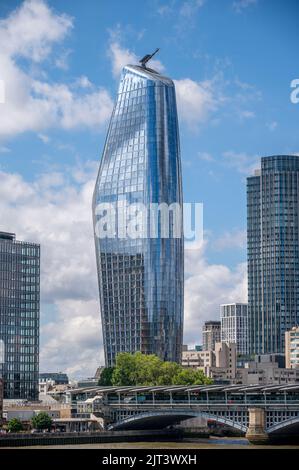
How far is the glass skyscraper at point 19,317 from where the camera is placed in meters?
107

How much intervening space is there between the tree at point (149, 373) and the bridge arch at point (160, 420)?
13.4 metres

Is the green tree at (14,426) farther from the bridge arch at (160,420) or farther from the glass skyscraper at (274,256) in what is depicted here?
the glass skyscraper at (274,256)

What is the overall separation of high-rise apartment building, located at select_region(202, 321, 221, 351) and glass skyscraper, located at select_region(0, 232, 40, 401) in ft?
211

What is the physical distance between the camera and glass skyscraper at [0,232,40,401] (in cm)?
10744

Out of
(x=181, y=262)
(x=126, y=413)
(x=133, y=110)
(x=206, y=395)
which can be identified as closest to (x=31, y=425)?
(x=126, y=413)

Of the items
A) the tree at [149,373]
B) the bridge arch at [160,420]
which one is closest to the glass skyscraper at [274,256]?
the tree at [149,373]

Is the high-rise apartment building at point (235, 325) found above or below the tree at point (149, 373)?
above

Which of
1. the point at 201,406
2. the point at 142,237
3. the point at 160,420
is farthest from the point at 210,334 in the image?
the point at 201,406

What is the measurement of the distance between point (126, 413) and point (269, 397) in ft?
41.0

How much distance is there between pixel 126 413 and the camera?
79625 mm

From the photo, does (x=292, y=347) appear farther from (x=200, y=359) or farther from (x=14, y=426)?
(x=14, y=426)

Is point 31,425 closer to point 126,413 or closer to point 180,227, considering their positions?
point 126,413

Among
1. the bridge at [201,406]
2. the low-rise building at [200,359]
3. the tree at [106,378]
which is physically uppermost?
the low-rise building at [200,359]
